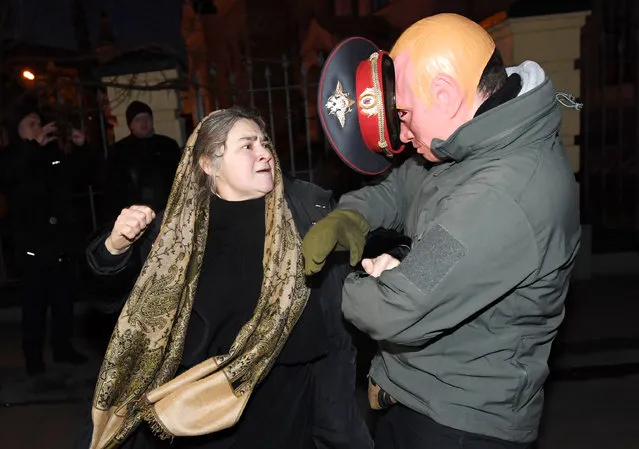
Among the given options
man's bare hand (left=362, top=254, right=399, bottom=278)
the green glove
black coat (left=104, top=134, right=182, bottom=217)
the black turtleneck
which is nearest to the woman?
the black turtleneck

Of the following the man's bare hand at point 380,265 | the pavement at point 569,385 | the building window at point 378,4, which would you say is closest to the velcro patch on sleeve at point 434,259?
the man's bare hand at point 380,265

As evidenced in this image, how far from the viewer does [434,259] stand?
5.11 feet

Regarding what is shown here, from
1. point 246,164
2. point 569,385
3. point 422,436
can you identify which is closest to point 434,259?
point 422,436

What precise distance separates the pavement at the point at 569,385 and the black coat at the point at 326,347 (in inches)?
63.7

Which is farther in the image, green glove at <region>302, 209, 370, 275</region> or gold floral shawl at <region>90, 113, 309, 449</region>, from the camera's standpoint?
gold floral shawl at <region>90, 113, 309, 449</region>

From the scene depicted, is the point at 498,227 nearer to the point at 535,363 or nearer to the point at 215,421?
the point at 535,363

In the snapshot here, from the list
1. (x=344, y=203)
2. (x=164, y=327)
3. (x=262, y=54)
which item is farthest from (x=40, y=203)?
(x=262, y=54)

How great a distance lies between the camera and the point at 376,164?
7.02ft

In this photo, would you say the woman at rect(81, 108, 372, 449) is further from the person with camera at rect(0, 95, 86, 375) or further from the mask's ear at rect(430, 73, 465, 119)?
the person with camera at rect(0, 95, 86, 375)

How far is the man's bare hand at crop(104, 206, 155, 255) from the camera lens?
2340mm

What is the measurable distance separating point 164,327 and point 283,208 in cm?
63

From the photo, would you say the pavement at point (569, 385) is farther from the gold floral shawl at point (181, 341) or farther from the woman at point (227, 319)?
the gold floral shawl at point (181, 341)

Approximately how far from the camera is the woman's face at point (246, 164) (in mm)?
2494

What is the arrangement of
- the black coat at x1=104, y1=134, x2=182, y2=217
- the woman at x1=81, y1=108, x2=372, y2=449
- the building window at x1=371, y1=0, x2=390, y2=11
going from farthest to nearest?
the building window at x1=371, y1=0, x2=390, y2=11
the black coat at x1=104, y1=134, x2=182, y2=217
the woman at x1=81, y1=108, x2=372, y2=449
